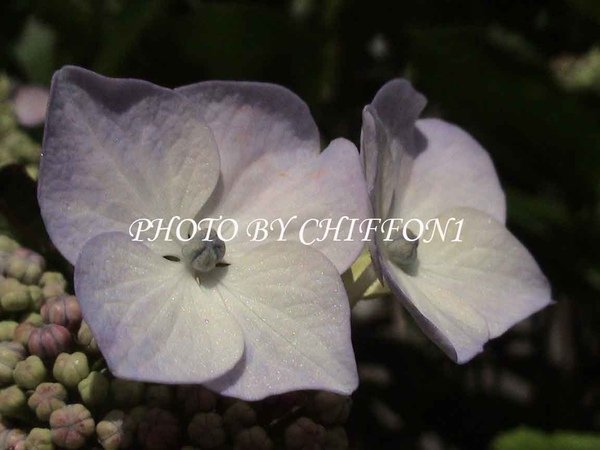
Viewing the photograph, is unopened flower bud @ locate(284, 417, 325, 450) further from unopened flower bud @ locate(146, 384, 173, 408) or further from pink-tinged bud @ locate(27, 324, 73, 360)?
pink-tinged bud @ locate(27, 324, 73, 360)

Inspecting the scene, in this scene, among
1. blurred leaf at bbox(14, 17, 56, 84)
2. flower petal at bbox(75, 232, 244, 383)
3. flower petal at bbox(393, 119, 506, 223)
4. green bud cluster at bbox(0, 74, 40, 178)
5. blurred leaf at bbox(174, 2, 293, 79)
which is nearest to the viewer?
flower petal at bbox(75, 232, 244, 383)

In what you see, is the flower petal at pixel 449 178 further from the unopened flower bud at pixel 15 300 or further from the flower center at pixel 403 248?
the unopened flower bud at pixel 15 300

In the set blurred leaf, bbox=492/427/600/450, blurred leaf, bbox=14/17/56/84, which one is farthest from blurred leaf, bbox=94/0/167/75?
blurred leaf, bbox=492/427/600/450

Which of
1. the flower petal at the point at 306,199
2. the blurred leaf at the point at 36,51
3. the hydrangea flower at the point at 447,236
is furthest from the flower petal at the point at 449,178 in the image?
→ the blurred leaf at the point at 36,51

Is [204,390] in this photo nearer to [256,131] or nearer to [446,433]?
[256,131]

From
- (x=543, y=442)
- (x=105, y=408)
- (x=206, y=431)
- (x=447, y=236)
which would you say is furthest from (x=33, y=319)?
(x=543, y=442)

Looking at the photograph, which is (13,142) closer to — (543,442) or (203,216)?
(203,216)

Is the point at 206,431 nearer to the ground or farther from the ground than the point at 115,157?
nearer to the ground
